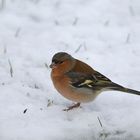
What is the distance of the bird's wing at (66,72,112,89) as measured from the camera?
660 cm

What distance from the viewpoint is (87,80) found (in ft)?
21.8

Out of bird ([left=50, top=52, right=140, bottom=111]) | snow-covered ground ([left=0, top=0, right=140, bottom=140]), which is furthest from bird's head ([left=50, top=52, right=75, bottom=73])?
snow-covered ground ([left=0, top=0, right=140, bottom=140])

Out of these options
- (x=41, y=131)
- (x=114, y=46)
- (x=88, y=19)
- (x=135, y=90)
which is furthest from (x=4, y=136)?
(x=88, y=19)

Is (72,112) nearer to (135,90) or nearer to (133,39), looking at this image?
(135,90)

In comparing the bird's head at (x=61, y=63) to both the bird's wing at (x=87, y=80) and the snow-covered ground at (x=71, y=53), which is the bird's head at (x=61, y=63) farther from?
the snow-covered ground at (x=71, y=53)

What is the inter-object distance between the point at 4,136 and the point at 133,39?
325 centimetres

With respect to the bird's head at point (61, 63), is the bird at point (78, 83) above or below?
below

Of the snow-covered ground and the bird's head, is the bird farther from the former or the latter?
the snow-covered ground

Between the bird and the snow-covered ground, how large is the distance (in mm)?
185

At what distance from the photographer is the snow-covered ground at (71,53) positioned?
6.18m

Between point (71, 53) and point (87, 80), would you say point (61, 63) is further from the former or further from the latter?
point (71, 53)

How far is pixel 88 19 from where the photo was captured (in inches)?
354

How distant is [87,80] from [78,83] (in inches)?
4.3

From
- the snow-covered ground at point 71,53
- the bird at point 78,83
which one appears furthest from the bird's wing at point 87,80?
the snow-covered ground at point 71,53
